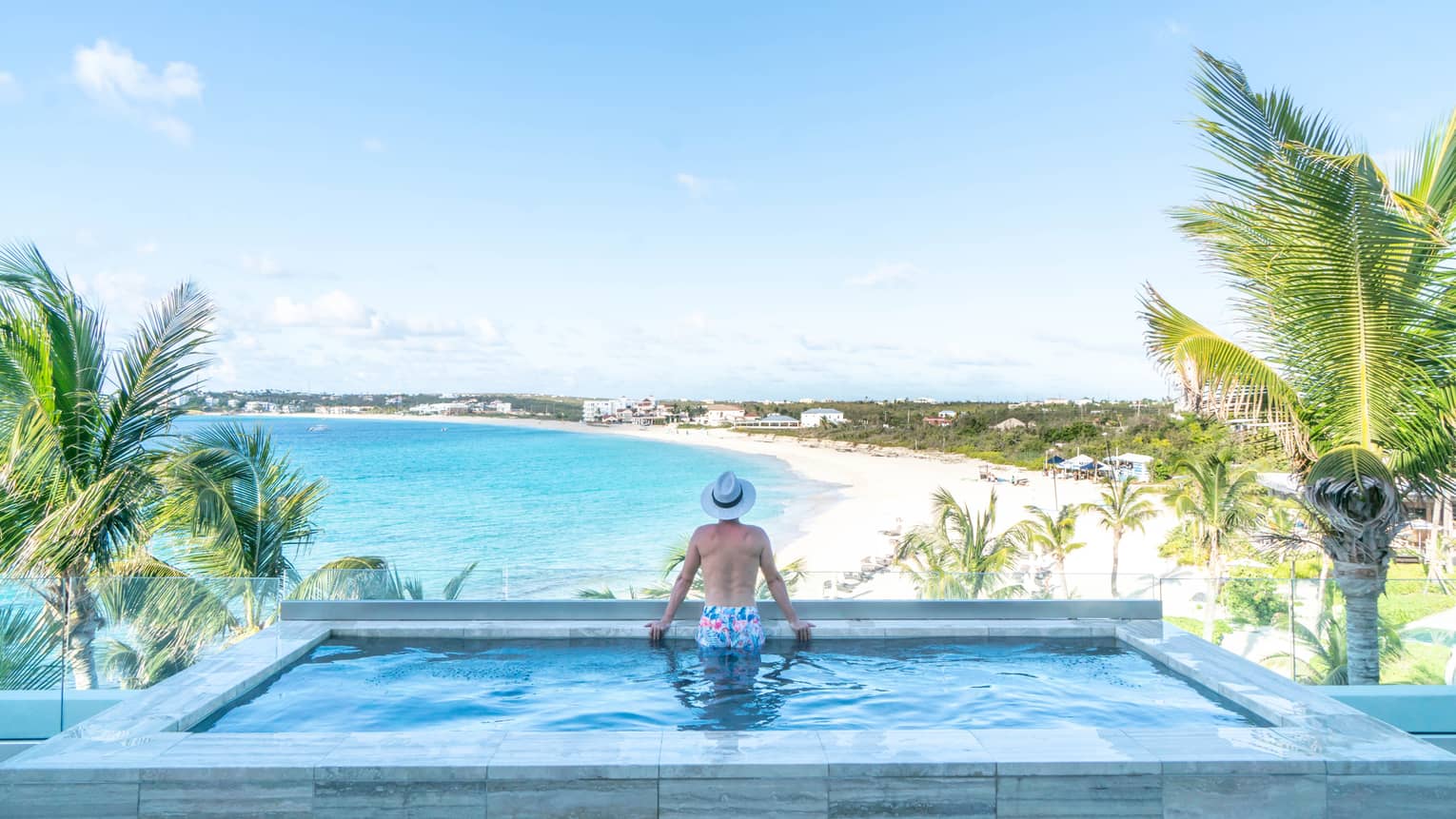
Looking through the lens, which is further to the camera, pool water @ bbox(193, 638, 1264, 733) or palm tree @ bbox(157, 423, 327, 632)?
palm tree @ bbox(157, 423, 327, 632)

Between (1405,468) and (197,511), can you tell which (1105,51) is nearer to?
(1405,468)

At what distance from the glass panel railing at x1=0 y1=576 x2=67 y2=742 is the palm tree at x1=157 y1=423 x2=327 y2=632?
3357 mm

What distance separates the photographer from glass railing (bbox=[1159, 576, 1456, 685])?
19.9 ft

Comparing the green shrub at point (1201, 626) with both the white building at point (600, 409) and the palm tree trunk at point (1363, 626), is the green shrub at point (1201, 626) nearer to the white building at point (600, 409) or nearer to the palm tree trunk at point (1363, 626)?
the palm tree trunk at point (1363, 626)

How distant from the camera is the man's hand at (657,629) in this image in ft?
20.2

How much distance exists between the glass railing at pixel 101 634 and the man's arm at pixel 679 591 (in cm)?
233

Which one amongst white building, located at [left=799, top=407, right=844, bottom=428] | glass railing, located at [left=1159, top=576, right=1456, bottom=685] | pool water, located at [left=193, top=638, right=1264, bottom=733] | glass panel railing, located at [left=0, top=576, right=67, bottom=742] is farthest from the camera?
white building, located at [left=799, top=407, right=844, bottom=428]

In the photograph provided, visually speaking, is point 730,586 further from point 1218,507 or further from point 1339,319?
point 1218,507

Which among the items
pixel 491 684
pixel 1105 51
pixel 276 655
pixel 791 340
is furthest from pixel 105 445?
pixel 791 340

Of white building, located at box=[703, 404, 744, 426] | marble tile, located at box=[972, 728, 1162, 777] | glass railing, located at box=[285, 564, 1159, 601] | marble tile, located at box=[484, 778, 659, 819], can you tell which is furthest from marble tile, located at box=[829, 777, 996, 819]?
white building, located at box=[703, 404, 744, 426]

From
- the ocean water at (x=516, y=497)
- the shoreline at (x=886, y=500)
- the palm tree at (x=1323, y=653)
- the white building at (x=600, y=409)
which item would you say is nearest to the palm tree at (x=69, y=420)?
the palm tree at (x=1323, y=653)

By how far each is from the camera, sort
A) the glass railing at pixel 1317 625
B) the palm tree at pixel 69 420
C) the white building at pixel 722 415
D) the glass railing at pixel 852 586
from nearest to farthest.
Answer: the glass railing at pixel 1317 625
the glass railing at pixel 852 586
the palm tree at pixel 69 420
the white building at pixel 722 415

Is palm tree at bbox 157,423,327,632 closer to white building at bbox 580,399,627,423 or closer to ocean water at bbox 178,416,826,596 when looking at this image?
ocean water at bbox 178,416,826,596

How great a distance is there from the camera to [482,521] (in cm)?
5691
